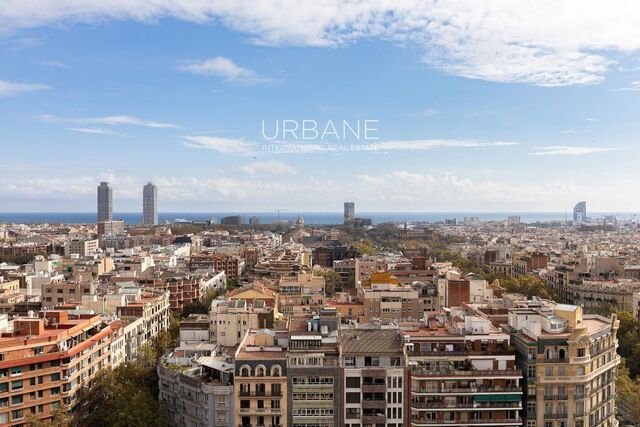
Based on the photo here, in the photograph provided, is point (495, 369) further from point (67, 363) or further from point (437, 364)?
point (67, 363)

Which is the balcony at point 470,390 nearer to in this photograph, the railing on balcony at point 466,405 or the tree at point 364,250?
the railing on balcony at point 466,405

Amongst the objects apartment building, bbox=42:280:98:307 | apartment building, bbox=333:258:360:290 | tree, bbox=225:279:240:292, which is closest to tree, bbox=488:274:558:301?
apartment building, bbox=333:258:360:290

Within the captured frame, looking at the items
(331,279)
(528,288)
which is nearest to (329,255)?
(331,279)

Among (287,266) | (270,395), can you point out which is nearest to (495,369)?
(270,395)

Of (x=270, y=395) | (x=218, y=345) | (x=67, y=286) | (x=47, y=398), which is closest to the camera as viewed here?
(x=270, y=395)

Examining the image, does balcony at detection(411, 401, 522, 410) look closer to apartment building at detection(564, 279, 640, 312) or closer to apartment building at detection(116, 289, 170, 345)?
apartment building at detection(116, 289, 170, 345)

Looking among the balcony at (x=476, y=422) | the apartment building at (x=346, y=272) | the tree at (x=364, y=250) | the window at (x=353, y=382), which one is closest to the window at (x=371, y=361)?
the window at (x=353, y=382)
